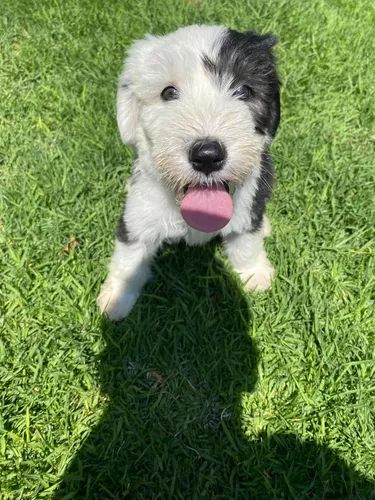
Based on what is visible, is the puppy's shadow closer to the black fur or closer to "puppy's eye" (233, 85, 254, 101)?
the black fur

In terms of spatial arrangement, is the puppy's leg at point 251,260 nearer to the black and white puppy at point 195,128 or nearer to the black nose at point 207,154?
the black and white puppy at point 195,128

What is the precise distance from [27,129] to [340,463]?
3580 millimetres

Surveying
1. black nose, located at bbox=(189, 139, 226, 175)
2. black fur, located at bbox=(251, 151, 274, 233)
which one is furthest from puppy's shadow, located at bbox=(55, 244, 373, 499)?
black nose, located at bbox=(189, 139, 226, 175)

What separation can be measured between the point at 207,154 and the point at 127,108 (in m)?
0.77

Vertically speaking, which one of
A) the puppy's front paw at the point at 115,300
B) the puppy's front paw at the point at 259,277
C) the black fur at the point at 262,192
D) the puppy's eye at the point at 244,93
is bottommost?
the puppy's front paw at the point at 115,300

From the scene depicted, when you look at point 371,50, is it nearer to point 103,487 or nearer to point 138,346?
point 138,346

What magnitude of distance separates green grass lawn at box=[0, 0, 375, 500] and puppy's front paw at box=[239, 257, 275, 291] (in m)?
0.07

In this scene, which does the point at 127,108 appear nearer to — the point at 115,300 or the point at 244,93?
the point at 244,93

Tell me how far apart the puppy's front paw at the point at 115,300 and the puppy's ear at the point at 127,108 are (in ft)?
3.53

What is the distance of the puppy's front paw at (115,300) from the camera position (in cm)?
290

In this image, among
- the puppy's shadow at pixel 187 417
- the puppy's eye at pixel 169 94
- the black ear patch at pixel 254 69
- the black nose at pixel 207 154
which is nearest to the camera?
the black nose at pixel 207 154

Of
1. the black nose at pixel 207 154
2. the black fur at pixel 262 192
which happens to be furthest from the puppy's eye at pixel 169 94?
the black fur at pixel 262 192

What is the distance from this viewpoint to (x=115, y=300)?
2906 millimetres

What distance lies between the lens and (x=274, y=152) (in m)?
3.71
